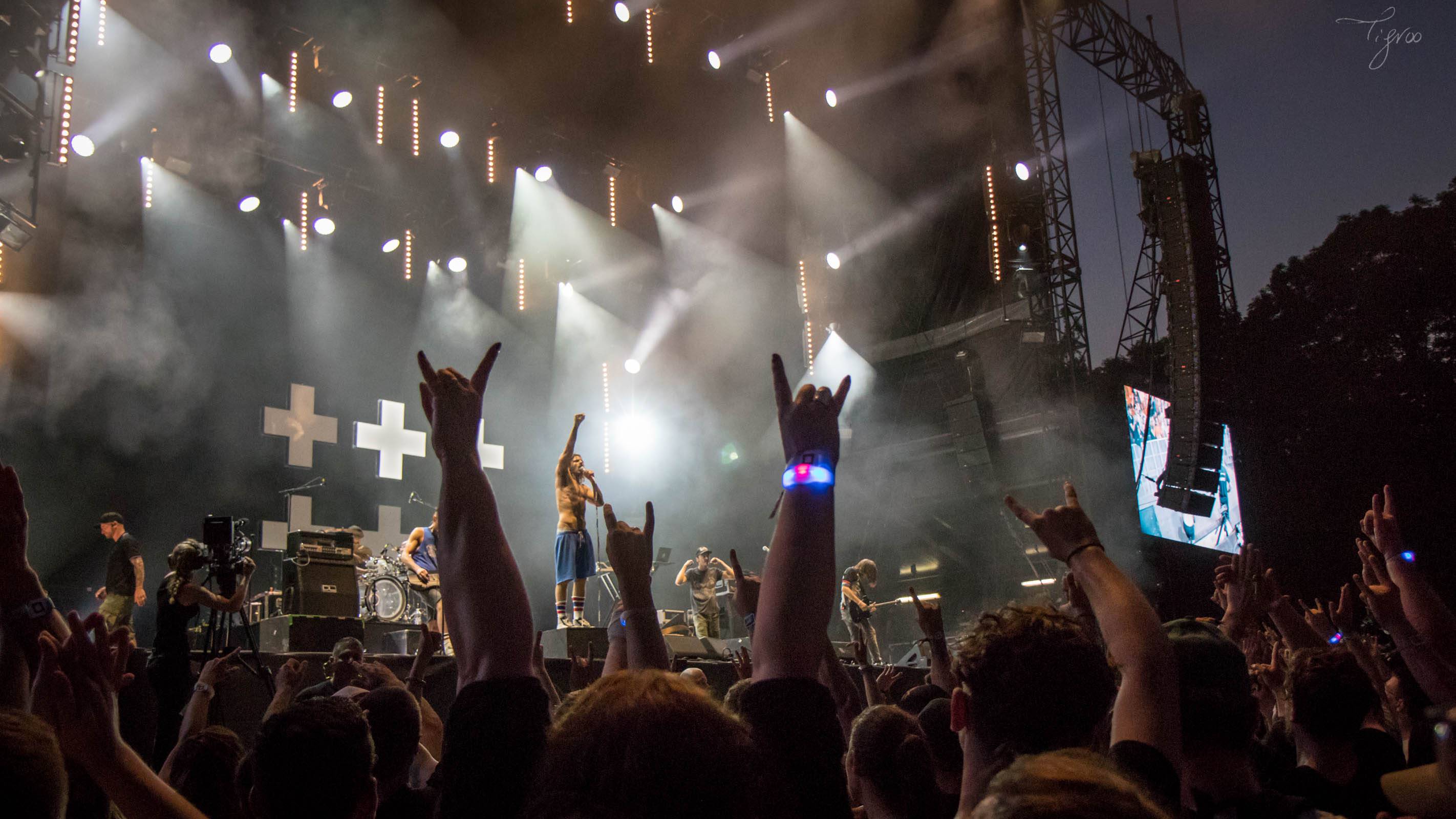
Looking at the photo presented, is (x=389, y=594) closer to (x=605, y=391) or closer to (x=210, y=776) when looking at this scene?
(x=605, y=391)

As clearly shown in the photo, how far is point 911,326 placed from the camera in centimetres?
1669

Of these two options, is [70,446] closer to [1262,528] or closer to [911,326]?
[911,326]

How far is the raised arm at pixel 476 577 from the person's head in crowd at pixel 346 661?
7.22 ft

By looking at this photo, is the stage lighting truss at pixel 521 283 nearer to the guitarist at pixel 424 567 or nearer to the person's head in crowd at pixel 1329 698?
the guitarist at pixel 424 567

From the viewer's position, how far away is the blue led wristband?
1662 mm

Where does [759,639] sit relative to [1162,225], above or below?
below

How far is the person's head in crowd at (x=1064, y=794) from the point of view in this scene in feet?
2.61

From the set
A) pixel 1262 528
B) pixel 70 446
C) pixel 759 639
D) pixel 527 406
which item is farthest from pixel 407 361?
pixel 1262 528

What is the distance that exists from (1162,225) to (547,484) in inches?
386

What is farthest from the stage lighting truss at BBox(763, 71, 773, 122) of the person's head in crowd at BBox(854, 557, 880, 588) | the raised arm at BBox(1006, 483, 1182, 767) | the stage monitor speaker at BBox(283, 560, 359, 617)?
the raised arm at BBox(1006, 483, 1182, 767)

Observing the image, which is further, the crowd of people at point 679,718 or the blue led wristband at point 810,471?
the blue led wristband at point 810,471

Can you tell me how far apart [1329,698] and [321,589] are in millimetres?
7626

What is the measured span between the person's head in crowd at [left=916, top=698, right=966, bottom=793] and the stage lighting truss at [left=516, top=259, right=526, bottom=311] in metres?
12.3

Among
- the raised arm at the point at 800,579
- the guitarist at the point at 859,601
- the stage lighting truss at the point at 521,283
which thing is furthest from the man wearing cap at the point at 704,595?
the raised arm at the point at 800,579
